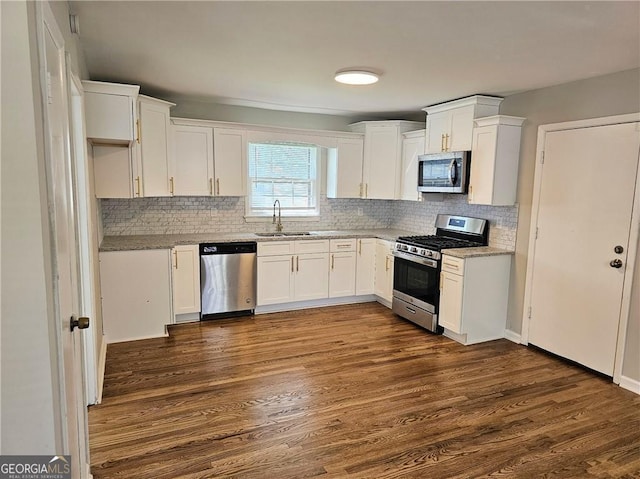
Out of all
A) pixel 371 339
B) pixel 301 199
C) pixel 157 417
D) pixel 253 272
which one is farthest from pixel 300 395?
pixel 301 199

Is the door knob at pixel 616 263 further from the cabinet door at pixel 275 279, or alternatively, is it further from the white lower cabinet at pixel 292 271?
the cabinet door at pixel 275 279

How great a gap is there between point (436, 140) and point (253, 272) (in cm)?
251

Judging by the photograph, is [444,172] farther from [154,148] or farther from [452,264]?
[154,148]

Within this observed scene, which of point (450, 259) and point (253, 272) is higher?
point (450, 259)

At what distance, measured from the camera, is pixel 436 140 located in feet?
15.0

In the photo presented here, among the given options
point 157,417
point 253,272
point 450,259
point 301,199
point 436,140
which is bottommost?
point 157,417

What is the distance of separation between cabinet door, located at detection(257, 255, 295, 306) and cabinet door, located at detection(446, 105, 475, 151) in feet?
7.11

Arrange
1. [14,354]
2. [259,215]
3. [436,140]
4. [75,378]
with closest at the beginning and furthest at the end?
[14,354] < [75,378] < [436,140] < [259,215]

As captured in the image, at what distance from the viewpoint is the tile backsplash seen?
4371mm

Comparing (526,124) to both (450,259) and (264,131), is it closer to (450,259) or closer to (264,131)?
(450,259)

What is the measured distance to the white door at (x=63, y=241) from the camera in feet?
4.18

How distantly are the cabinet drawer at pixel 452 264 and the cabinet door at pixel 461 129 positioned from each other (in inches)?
44.6

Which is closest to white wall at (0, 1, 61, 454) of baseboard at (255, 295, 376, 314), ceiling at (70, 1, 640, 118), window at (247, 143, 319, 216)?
ceiling at (70, 1, 640, 118)

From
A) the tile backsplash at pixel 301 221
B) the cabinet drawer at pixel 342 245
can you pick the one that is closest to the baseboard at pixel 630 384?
the tile backsplash at pixel 301 221
